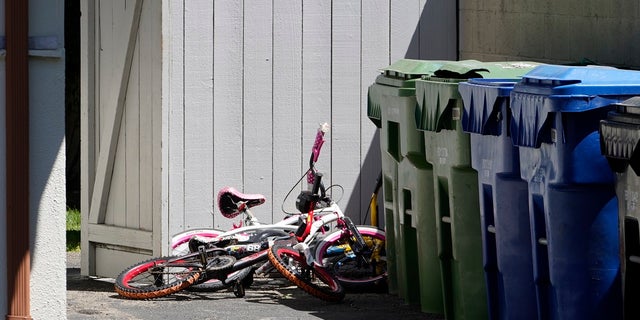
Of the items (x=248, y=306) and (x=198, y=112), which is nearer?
(x=248, y=306)

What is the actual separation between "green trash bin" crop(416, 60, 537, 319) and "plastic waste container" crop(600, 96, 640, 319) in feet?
5.51

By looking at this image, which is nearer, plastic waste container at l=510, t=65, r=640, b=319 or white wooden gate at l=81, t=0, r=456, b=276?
plastic waste container at l=510, t=65, r=640, b=319

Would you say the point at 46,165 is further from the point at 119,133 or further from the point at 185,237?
the point at 119,133

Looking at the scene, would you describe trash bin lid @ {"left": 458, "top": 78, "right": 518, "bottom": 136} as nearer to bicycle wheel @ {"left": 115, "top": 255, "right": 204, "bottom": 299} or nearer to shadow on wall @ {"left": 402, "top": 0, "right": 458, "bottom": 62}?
bicycle wheel @ {"left": 115, "top": 255, "right": 204, "bottom": 299}

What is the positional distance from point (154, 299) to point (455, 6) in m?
3.91

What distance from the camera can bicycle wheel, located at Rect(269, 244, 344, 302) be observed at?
9.95 metres

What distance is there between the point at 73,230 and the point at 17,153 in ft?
25.4

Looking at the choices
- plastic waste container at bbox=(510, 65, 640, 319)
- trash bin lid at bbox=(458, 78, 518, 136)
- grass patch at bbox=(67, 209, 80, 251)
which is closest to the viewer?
plastic waste container at bbox=(510, 65, 640, 319)

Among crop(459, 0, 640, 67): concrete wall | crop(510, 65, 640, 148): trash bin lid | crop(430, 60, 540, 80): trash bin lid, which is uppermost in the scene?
crop(459, 0, 640, 67): concrete wall

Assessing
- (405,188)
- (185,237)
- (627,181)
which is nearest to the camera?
(627,181)

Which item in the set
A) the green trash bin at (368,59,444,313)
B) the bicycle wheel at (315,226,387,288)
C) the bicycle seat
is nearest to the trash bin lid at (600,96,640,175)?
the green trash bin at (368,59,444,313)

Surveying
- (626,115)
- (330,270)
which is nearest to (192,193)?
(330,270)

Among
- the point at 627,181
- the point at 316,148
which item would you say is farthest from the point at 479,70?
the point at 627,181

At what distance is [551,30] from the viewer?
11.2 meters
